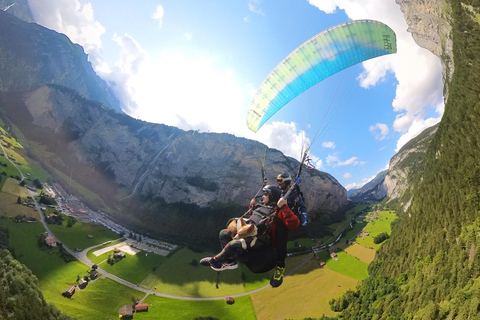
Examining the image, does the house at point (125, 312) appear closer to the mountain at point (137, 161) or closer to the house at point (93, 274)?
the house at point (93, 274)

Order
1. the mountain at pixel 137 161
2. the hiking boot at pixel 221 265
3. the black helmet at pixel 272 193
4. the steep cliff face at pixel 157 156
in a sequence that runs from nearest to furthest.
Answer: the hiking boot at pixel 221 265 → the black helmet at pixel 272 193 → the mountain at pixel 137 161 → the steep cliff face at pixel 157 156

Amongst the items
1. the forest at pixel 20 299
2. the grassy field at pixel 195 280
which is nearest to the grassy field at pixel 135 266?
the grassy field at pixel 195 280

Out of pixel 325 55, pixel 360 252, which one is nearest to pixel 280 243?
pixel 325 55

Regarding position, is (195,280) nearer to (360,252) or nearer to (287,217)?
(360,252)

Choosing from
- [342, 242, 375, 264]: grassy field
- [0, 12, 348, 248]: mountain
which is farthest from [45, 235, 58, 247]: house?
[342, 242, 375, 264]: grassy field

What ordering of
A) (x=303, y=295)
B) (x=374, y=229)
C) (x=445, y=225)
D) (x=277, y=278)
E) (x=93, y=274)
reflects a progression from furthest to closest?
(x=374, y=229) → (x=93, y=274) → (x=303, y=295) → (x=445, y=225) → (x=277, y=278)
